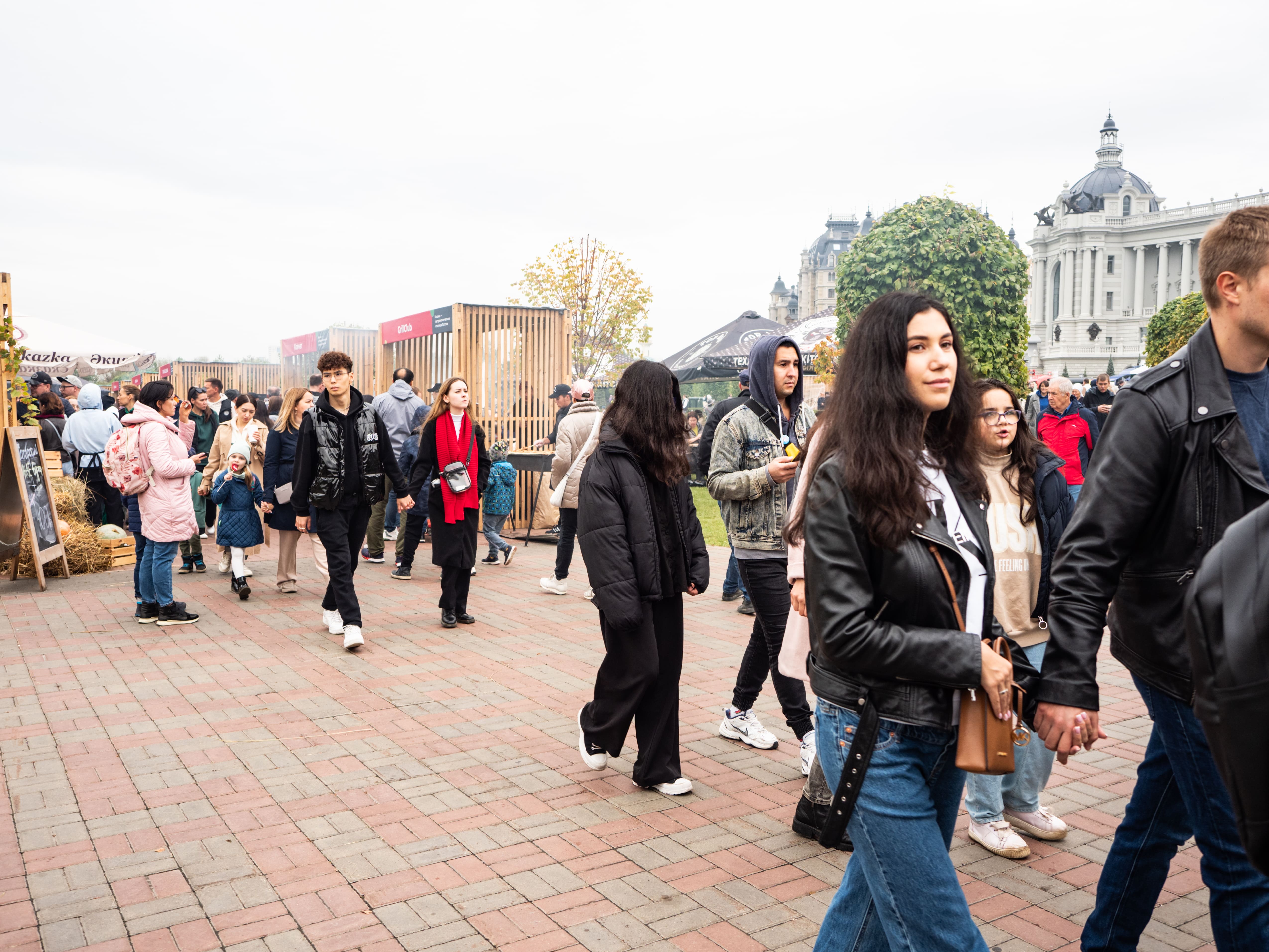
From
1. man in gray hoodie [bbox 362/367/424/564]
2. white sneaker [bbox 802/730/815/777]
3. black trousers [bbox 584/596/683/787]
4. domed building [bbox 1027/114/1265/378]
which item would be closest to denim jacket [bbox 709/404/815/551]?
black trousers [bbox 584/596/683/787]

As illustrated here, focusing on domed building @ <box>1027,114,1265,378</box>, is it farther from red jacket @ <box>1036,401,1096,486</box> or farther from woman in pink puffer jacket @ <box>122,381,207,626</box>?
woman in pink puffer jacket @ <box>122,381,207,626</box>

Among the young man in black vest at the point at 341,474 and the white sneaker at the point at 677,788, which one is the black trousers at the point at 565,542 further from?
the white sneaker at the point at 677,788

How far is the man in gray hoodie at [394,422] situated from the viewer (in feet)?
39.7

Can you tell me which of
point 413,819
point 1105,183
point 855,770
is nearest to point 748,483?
point 413,819

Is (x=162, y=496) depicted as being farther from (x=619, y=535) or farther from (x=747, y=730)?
(x=747, y=730)

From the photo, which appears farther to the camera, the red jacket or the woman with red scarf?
the red jacket

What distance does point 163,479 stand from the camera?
8.26m

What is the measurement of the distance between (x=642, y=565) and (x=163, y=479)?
532cm

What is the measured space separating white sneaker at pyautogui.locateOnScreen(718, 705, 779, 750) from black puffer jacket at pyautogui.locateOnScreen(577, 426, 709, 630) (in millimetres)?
1120

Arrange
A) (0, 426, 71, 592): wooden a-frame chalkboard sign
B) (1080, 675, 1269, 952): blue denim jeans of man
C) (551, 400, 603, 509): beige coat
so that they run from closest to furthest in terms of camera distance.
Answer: (1080, 675, 1269, 952): blue denim jeans of man < (551, 400, 603, 509): beige coat < (0, 426, 71, 592): wooden a-frame chalkboard sign

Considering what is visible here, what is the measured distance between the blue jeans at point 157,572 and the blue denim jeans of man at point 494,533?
12.7 feet

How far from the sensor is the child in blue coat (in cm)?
970

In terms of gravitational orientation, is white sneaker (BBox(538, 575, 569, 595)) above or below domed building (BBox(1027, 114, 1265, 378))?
below

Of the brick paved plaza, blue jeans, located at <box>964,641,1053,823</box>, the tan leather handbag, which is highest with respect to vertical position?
the tan leather handbag
